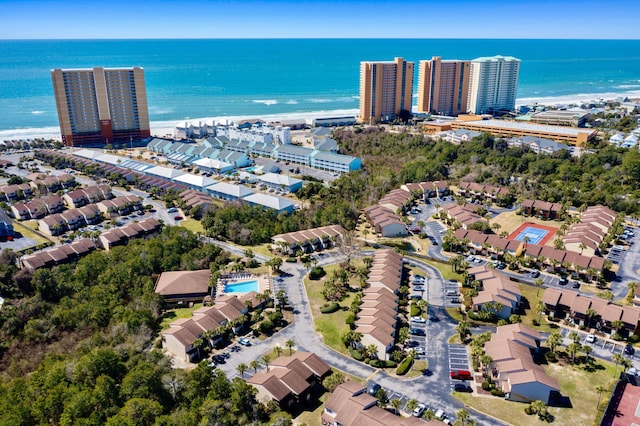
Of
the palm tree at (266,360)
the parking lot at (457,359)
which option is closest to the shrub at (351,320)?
the palm tree at (266,360)

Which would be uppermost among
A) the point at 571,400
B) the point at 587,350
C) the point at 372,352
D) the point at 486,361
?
the point at 486,361

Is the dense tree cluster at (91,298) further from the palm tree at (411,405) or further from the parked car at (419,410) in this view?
the parked car at (419,410)

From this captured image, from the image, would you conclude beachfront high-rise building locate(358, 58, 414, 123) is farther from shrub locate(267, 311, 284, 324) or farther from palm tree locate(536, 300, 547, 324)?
shrub locate(267, 311, 284, 324)

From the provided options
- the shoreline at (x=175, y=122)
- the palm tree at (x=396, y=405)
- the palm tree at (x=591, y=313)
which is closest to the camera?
the palm tree at (x=396, y=405)

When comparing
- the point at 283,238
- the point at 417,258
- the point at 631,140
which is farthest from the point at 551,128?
the point at 283,238

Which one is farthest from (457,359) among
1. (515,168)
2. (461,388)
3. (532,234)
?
(515,168)

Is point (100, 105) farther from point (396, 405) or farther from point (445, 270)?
point (396, 405)
